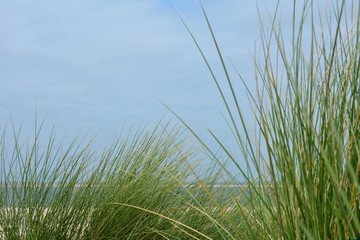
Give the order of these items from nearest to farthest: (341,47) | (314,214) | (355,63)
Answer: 1. (314,214)
2. (355,63)
3. (341,47)

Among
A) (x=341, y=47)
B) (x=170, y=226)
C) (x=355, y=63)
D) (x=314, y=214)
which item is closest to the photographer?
(x=314, y=214)

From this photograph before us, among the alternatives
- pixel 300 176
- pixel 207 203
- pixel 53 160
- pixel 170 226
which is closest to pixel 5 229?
pixel 53 160

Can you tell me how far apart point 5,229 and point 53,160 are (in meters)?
0.37

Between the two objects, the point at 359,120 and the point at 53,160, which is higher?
the point at 53,160

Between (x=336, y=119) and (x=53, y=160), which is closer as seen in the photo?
(x=336, y=119)

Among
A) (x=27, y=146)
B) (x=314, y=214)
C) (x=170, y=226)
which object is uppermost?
(x=27, y=146)

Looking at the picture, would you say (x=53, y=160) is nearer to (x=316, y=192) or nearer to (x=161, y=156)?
(x=161, y=156)

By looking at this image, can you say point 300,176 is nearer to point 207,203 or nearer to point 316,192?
point 316,192

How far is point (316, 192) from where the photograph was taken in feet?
3.78

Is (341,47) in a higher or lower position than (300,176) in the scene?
higher

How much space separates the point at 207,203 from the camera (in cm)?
266

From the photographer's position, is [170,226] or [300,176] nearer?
[300,176]

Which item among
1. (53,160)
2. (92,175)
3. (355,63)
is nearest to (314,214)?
(355,63)

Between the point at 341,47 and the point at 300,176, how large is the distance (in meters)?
0.37
